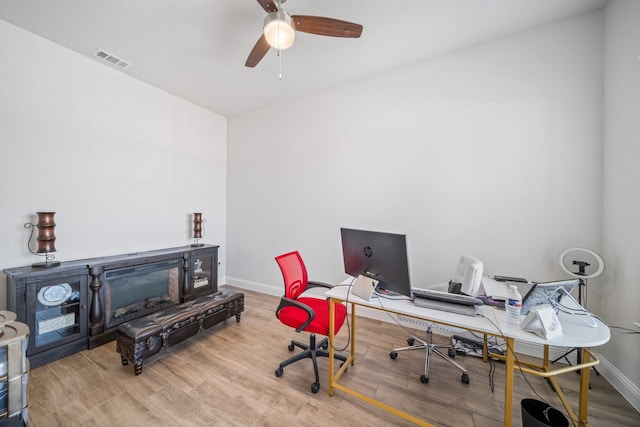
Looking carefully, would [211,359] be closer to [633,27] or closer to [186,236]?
[186,236]

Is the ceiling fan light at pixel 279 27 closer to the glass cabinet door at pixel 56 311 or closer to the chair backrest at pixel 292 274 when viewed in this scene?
the chair backrest at pixel 292 274

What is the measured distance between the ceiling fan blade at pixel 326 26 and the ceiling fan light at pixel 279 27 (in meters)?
0.09

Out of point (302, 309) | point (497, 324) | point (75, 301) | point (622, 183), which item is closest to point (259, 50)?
point (302, 309)

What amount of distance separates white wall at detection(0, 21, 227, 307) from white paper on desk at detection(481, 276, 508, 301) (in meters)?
3.98

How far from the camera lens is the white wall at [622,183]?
1630mm

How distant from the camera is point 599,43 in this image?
196 centimetres

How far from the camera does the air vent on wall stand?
8.20 ft

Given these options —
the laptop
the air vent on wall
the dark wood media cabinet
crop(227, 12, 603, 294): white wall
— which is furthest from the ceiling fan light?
the dark wood media cabinet

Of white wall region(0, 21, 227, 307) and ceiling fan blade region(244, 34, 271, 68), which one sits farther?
white wall region(0, 21, 227, 307)

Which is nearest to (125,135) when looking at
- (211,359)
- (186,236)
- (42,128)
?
(42,128)

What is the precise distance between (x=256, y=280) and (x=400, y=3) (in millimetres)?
3985

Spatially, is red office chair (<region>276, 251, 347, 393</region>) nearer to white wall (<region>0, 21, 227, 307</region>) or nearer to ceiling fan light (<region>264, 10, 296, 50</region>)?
ceiling fan light (<region>264, 10, 296, 50</region>)

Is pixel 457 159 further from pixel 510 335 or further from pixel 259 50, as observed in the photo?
pixel 259 50

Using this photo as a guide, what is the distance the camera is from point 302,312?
1.88 m
